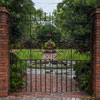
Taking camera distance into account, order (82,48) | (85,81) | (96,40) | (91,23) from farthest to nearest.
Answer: (82,48), (85,81), (91,23), (96,40)

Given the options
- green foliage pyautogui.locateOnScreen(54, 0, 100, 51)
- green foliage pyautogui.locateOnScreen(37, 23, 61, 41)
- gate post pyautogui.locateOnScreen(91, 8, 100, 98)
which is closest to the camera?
gate post pyautogui.locateOnScreen(91, 8, 100, 98)

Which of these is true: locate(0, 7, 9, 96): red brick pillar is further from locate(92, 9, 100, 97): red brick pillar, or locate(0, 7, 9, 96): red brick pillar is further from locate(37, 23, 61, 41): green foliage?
locate(92, 9, 100, 97): red brick pillar

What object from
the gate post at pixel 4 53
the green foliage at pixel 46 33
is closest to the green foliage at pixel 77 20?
the green foliage at pixel 46 33

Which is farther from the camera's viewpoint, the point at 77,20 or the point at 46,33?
the point at 46,33

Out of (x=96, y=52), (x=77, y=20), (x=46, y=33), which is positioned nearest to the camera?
(x=96, y=52)

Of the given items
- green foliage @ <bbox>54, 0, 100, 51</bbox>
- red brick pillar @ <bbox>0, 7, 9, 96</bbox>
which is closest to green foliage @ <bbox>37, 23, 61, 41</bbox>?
green foliage @ <bbox>54, 0, 100, 51</bbox>

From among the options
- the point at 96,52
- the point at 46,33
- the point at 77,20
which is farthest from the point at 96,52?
the point at 46,33

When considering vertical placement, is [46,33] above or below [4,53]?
above

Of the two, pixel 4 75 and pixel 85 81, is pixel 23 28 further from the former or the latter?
pixel 85 81

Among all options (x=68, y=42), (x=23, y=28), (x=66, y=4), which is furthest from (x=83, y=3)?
(x=23, y=28)

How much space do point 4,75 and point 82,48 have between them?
8.24 feet

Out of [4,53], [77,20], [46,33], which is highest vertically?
[77,20]

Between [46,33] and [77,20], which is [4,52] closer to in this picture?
[46,33]

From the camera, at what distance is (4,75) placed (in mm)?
4035
